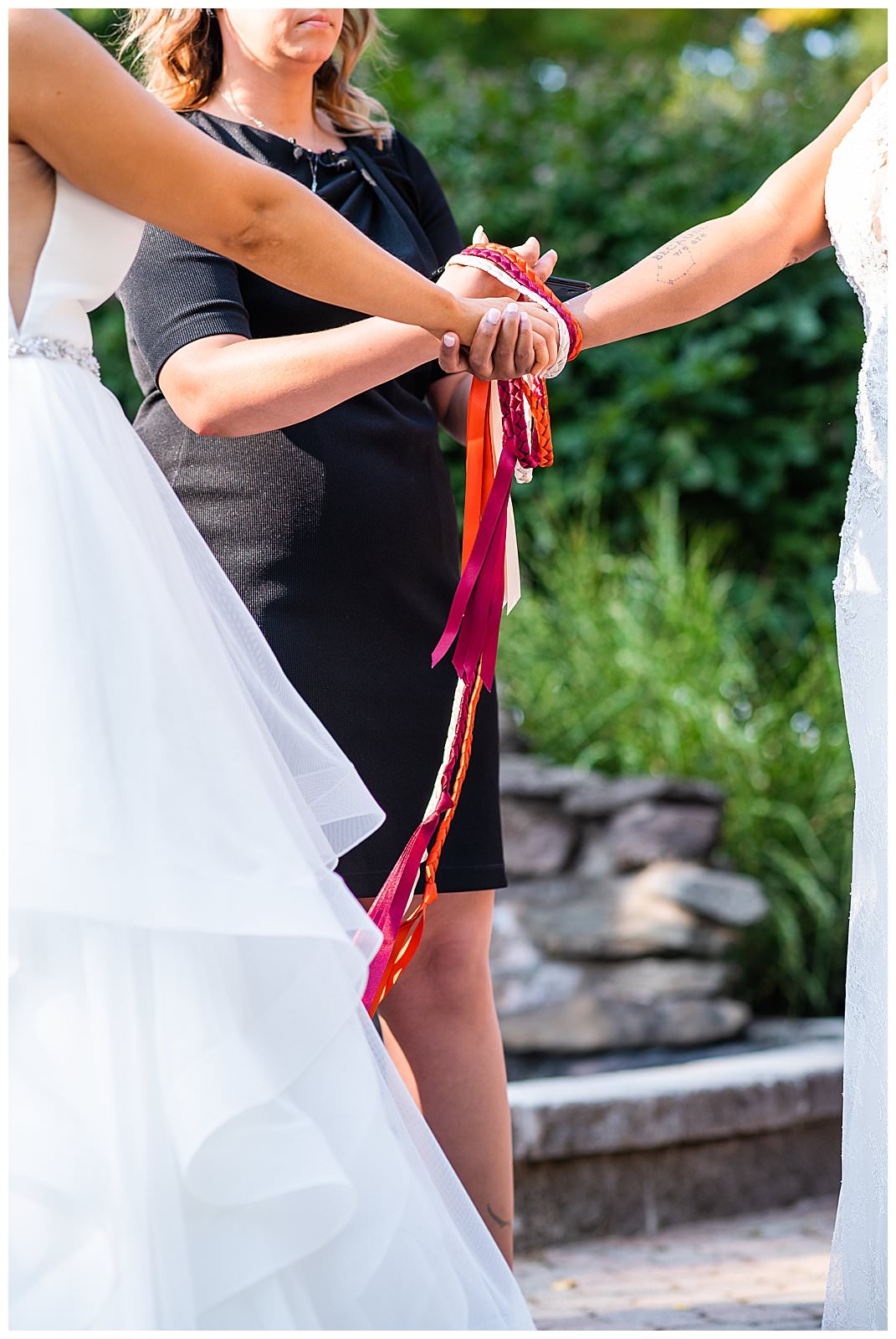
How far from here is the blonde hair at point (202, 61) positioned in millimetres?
2205

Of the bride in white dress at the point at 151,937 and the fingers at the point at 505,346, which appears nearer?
the bride in white dress at the point at 151,937

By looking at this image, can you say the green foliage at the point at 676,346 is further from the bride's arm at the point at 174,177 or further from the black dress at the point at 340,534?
the bride's arm at the point at 174,177

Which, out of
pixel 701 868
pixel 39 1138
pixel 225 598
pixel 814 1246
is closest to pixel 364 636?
pixel 225 598

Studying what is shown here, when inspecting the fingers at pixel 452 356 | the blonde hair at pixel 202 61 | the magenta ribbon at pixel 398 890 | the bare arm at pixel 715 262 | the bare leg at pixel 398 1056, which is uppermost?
the blonde hair at pixel 202 61

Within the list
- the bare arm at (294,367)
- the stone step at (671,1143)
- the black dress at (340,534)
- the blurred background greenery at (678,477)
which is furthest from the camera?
the blurred background greenery at (678,477)

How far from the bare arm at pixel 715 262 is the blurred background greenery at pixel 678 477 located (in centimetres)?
227

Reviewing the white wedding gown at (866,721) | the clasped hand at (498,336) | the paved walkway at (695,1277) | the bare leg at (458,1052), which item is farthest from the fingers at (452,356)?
the paved walkway at (695,1277)

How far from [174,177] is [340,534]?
25.7 inches

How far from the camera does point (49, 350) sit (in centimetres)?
154

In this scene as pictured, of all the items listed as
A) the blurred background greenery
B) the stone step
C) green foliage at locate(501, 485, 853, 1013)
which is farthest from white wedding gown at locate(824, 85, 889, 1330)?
the blurred background greenery

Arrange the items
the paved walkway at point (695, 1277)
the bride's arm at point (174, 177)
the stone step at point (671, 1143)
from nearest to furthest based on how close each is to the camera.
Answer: the bride's arm at point (174, 177) → the paved walkway at point (695, 1277) → the stone step at point (671, 1143)

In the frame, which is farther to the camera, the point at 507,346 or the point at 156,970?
→ the point at 507,346

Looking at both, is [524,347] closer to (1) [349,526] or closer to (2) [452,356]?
(2) [452,356]

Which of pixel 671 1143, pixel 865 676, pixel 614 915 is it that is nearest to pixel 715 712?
pixel 614 915
